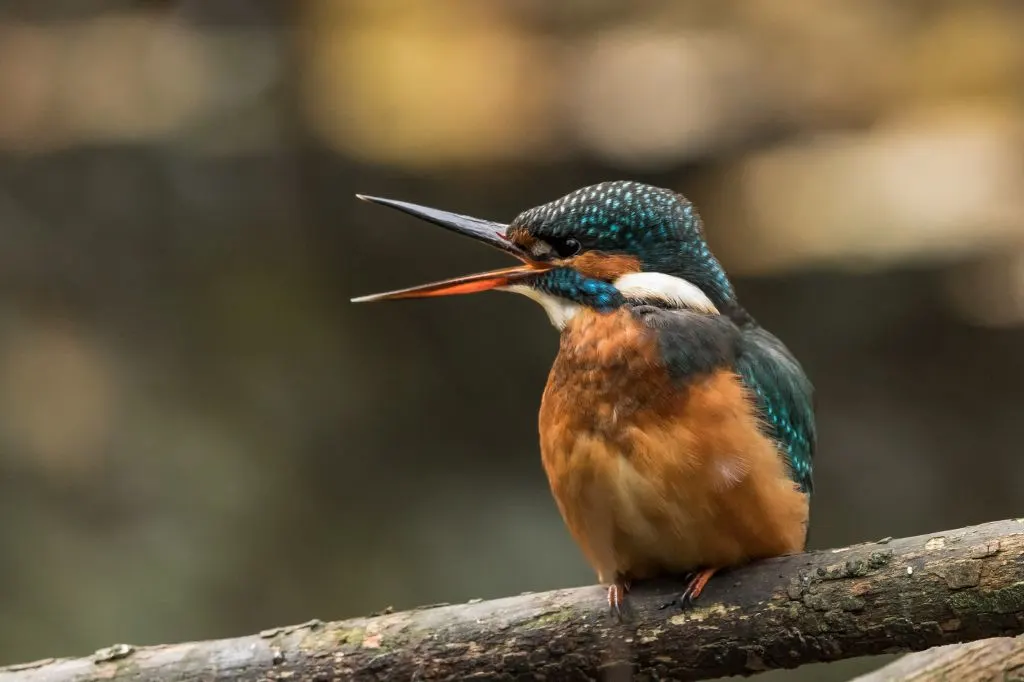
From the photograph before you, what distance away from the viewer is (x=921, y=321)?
13.9 ft

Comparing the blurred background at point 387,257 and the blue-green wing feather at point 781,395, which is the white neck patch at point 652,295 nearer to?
the blue-green wing feather at point 781,395

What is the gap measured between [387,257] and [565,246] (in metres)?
2.35

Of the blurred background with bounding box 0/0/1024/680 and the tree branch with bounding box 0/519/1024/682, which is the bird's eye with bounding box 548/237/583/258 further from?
the blurred background with bounding box 0/0/1024/680

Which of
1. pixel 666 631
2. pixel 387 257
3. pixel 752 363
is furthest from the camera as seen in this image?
pixel 387 257

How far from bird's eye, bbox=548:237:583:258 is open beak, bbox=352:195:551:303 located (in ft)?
0.12

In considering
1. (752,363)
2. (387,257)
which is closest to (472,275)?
(752,363)

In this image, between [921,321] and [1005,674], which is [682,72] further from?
[1005,674]

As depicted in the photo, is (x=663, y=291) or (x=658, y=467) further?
(x=663, y=291)

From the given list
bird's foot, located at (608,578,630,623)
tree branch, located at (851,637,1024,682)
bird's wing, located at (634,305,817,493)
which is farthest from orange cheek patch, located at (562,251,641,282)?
tree branch, located at (851,637,1024,682)

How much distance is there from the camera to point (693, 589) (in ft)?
5.76

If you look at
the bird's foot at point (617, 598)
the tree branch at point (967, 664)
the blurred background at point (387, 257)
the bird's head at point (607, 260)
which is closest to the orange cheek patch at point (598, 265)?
the bird's head at point (607, 260)

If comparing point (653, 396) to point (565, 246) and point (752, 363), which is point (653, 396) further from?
point (565, 246)

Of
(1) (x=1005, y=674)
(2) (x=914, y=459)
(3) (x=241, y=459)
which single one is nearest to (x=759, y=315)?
(2) (x=914, y=459)

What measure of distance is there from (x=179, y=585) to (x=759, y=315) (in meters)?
2.67
